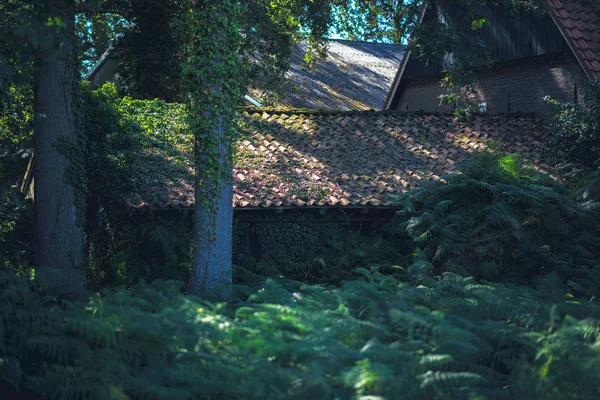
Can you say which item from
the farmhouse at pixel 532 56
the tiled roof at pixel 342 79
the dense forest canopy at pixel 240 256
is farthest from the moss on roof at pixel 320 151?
the tiled roof at pixel 342 79

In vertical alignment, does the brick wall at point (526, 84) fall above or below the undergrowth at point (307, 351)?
above

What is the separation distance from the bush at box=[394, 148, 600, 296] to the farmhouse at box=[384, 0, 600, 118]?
3506 mm

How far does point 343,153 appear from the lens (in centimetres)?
1659

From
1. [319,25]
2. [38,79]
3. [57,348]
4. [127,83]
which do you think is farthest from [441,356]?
[127,83]

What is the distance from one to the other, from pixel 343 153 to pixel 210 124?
6423 mm

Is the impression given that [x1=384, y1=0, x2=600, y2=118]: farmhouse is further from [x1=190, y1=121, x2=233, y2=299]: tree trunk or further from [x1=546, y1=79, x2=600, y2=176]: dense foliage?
[x1=190, y1=121, x2=233, y2=299]: tree trunk

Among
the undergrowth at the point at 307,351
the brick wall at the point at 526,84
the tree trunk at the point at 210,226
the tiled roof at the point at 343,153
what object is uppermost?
the brick wall at the point at 526,84

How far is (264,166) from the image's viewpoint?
51.0 ft

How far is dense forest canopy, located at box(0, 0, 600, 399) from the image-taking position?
582cm

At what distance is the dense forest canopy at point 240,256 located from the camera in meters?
5.82

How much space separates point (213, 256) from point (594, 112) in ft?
32.9

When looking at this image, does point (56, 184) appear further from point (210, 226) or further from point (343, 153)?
point (343, 153)

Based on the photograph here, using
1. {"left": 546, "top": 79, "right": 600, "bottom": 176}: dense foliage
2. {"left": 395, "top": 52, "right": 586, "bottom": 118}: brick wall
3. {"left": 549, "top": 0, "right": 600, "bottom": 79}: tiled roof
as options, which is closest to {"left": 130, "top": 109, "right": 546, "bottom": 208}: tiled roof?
{"left": 546, "top": 79, "right": 600, "bottom": 176}: dense foliage

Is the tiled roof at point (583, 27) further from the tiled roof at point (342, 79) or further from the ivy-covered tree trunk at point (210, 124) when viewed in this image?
the ivy-covered tree trunk at point (210, 124)
